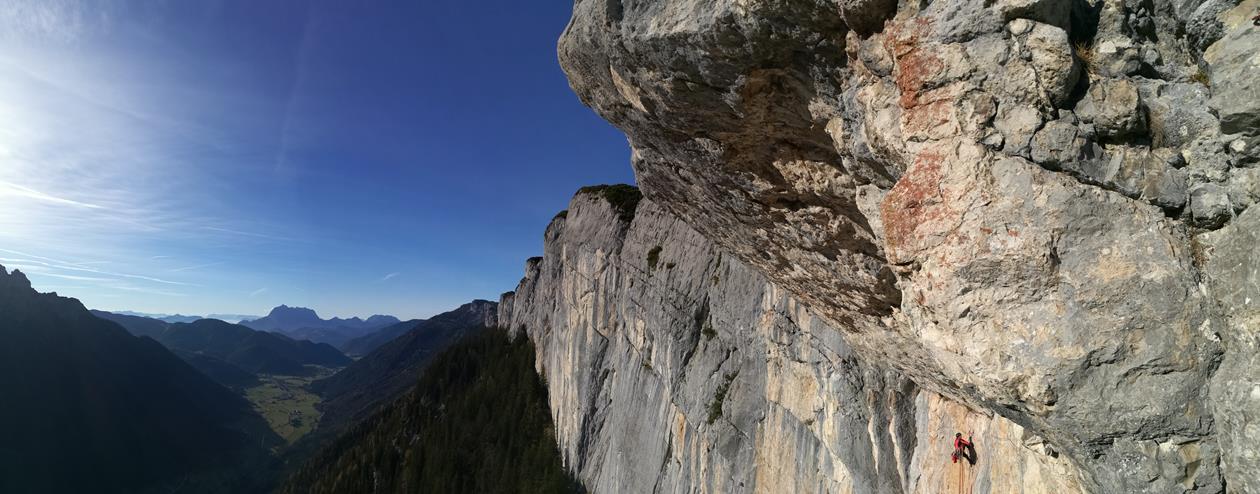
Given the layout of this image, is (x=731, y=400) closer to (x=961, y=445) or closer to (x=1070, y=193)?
(x=961, y=445)

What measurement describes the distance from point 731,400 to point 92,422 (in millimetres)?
223416

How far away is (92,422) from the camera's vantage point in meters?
156

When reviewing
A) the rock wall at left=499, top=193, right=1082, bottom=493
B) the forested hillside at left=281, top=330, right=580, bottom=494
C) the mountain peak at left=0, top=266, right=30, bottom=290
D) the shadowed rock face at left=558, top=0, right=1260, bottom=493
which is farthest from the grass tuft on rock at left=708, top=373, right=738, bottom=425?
the mountain peak at left=0, top=266, right=30, bottom=290

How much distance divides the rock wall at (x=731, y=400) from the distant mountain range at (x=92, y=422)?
150 metres

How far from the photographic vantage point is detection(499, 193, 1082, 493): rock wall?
11578 millimetres

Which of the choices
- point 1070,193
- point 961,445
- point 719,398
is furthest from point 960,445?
point 719,398

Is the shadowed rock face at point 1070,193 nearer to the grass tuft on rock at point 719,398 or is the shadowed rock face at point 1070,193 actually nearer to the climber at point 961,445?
the climber at point 961,445

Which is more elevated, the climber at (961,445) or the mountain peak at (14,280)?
the mountain peak at (14,280)

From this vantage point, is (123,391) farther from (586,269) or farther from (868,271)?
(868,271)

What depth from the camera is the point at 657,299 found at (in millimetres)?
31797

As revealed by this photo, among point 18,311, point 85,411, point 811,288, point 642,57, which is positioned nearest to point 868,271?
point 811,288

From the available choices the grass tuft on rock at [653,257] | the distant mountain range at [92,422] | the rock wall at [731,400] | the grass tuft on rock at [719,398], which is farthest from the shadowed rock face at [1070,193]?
the distant mountain range at [92,422]

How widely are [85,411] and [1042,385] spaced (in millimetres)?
239986

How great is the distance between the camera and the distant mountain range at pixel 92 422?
137m
